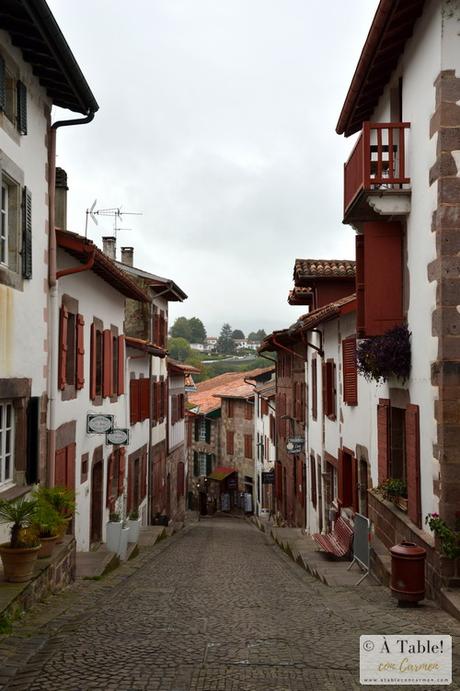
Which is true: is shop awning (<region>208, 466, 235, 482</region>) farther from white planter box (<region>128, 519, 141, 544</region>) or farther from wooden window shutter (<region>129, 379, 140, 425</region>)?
white planter box (<region>128, 519, 141, 544</region>)

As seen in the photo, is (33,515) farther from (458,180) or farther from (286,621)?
(458,180)

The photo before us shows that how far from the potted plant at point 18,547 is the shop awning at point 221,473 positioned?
38.5 metres

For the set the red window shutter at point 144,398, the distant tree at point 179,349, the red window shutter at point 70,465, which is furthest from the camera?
the distant tree at point 179,349

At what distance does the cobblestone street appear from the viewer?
18.0 feet

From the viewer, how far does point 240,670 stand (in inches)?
226

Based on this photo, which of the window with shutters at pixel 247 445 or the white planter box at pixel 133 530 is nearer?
the white planter box at pixel 133 530

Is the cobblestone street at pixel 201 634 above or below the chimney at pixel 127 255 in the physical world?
below

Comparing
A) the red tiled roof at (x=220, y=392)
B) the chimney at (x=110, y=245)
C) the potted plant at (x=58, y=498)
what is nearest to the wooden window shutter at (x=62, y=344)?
the potted plant at (x=58, y=498)

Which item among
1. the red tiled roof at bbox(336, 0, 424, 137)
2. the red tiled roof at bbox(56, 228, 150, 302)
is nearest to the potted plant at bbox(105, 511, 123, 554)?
the red tiled roof at bbox(56, 228, 150, 302)

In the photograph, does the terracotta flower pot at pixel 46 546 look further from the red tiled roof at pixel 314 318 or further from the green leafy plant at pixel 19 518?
the red tiled roof at pixel 314 318

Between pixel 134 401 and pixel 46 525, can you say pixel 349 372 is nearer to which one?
pixel 134 401

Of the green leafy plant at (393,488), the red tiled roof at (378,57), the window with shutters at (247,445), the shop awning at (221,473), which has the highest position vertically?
the red tiled roof at (378,57)

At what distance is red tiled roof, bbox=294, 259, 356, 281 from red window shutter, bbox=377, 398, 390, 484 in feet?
27.4

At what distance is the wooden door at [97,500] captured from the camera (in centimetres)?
1627
